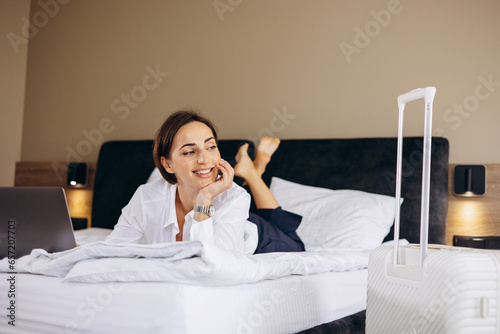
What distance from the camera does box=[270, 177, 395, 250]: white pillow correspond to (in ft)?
9.00

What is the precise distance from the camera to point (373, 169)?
3.13 m

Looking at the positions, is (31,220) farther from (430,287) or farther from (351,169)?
(351,169)

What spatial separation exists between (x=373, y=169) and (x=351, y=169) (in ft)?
0.45

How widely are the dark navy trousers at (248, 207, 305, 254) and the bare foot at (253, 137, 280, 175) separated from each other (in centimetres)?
42

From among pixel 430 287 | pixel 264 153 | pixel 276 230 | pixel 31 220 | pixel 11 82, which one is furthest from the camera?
pixel 11 82

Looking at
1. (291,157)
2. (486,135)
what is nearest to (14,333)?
(291,157)

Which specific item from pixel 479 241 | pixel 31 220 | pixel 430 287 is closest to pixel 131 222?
pixel 31 220

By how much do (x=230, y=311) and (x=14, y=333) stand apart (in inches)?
25.1

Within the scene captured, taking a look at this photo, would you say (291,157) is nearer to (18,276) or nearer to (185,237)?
(185,237)

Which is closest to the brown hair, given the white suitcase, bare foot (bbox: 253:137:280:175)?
bare foot (bbox: 253:137:280:175)

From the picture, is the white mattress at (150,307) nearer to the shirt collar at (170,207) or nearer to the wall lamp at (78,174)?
the shirt collar at (170,207)

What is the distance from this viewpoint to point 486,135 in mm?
2971

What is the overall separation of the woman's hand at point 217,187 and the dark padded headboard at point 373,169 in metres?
1.20

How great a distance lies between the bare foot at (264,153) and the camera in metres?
3.09
